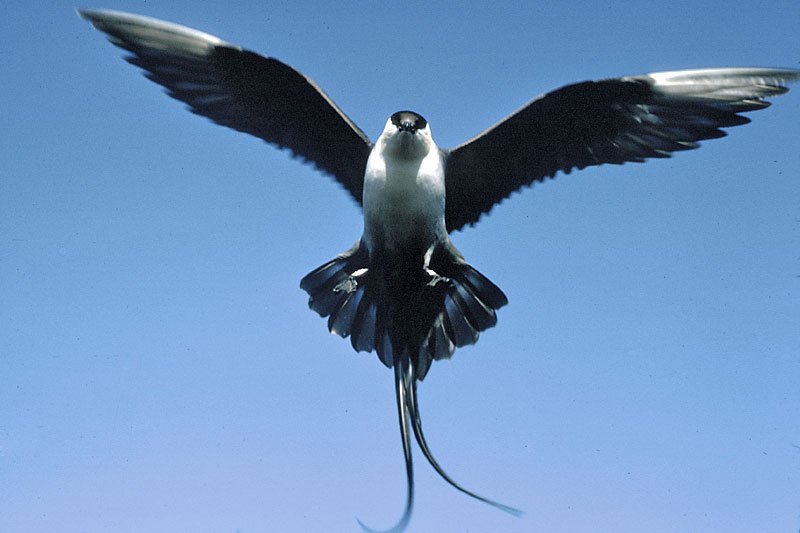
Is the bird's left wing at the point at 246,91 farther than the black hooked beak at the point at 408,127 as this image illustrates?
Yes

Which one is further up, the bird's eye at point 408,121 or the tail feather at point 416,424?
the bird's eye at point 408,121

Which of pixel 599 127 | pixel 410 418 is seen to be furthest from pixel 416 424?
pixel 599 127

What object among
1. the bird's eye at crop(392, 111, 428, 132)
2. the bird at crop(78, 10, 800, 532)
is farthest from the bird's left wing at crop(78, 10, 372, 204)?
the bird's eye at crop(392, 111, 428, 132)

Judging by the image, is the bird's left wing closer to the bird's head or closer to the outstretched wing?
the bird's head

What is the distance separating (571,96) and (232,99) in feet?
4.74

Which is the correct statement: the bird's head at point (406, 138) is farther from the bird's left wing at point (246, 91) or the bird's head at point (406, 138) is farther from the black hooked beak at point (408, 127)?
the bird's left wing at point (246, 91)

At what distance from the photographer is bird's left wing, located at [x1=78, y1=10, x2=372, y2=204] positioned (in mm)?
3051

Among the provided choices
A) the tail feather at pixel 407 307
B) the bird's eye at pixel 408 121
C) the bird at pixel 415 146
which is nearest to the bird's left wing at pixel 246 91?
the bird at pixel 415 146

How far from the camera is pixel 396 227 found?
114 inches

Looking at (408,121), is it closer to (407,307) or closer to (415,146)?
(415,146)

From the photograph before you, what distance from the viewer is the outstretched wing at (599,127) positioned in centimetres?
297

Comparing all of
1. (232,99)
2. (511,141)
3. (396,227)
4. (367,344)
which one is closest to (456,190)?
(511,141)

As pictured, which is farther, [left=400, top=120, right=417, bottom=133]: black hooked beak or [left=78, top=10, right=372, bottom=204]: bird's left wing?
[left=78, top=10, right=372, bottom=204]: bird's left wing

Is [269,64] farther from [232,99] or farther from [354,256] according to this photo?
[354,256]
